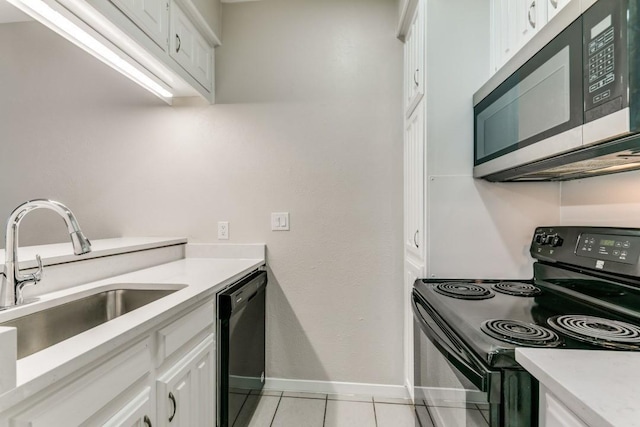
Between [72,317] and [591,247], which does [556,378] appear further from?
[72,317]

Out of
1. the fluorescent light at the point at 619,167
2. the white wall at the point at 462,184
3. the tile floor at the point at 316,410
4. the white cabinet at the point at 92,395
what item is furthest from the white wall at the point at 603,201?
the white cabinet at the point at 92,395

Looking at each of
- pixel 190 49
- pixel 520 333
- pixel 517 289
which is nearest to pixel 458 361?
pixel 520 333

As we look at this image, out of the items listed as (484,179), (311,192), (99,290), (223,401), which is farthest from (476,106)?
(99,290)

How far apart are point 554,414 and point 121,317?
1.09 meters

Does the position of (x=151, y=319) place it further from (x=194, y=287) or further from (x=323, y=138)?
(x=323, y=138)

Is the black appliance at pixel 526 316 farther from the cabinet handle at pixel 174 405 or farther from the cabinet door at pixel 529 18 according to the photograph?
the cabinet handle at pixel 174 405

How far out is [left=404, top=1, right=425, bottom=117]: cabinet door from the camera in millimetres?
1636

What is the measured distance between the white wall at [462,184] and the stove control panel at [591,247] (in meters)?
0.13

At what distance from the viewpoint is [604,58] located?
0.76m

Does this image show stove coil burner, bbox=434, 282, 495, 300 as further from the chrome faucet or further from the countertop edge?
the chrome faucet

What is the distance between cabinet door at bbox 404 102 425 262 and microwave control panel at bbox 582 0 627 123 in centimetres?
81

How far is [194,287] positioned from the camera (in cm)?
130

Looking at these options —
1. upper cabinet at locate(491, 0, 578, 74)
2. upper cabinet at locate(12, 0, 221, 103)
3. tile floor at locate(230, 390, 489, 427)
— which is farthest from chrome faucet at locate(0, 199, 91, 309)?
upper cabinet at locate(491, 0, 578, 74)

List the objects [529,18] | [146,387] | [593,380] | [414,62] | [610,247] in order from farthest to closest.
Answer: [414,62] → [529,18] → [610,247] → [146,387] → [593,380]
